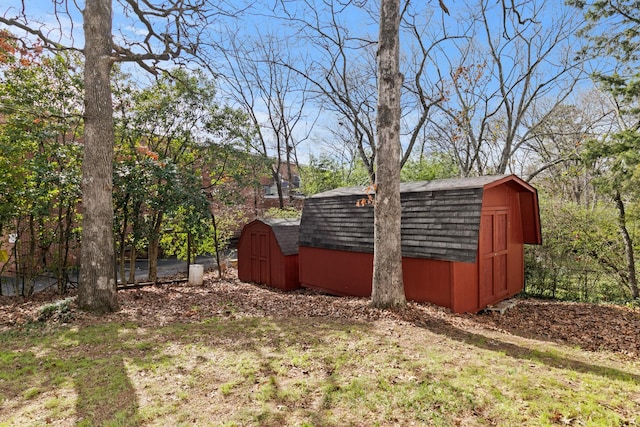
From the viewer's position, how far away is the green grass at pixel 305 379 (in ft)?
9.59

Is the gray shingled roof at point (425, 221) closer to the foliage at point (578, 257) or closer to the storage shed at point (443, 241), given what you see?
the storage shed at point (443, 241)

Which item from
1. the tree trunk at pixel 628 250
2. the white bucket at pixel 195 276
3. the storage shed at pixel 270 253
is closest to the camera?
the tree trunk at pixel 628 250

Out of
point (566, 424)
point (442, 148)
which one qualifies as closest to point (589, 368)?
point (566, 424)

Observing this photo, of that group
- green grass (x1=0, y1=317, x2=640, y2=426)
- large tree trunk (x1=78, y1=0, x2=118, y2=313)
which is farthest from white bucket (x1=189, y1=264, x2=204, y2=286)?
green grass (x1=0, y1=317, x2=640, y2=426)

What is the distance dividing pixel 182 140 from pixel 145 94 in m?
1.66

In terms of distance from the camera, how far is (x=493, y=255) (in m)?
7.86

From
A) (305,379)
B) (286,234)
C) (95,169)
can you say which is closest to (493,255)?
(305,379)

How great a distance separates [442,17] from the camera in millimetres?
12430

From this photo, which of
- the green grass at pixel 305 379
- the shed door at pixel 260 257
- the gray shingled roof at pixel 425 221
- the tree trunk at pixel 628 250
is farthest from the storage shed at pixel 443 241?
the tree trunk at pixel 628 250

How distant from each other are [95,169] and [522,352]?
789 centimetres

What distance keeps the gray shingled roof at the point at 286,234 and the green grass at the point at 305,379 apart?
5.58 m

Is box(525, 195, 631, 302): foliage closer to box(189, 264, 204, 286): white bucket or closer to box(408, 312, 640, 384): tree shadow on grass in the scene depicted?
box(408, 312, 640, 384): tree shadow on grass

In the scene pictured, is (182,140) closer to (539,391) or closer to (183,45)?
(183,45)

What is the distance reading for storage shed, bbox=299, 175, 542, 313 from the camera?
6.97 metres
